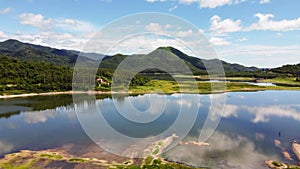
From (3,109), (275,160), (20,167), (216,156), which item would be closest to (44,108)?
(3,109)

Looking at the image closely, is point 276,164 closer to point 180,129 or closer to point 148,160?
point 148,160

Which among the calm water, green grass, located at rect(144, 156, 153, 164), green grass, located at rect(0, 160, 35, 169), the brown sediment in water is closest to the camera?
green grass, located at rect(0, 160, 35, 169)

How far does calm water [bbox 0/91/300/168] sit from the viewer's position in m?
→ 30.2

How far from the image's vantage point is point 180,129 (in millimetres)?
43688

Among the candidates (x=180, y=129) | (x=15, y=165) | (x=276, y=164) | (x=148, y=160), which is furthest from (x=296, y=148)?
(x=15, y=165)

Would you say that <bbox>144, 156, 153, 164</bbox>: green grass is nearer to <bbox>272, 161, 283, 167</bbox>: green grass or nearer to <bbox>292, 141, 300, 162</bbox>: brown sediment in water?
<bbox>272, 161, 283, 167</bbox>: green grass

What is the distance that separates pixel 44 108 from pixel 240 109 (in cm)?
5174

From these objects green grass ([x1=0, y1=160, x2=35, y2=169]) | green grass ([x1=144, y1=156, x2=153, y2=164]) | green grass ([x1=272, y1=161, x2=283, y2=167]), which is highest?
green grass ([x1=144, y1=156, x2=153, y2=164])

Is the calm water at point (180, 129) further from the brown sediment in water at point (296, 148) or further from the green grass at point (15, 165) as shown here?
the green grass at point (15, 165)

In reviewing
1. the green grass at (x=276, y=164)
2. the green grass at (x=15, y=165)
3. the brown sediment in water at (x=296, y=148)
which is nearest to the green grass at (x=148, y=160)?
the green grass at (x=15, y=165)

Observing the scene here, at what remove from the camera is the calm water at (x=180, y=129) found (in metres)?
30.2

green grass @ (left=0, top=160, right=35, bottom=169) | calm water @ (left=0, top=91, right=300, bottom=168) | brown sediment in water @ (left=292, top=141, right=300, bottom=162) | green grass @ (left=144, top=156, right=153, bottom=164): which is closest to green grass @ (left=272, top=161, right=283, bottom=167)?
calm water @ (left=0, top=91, right=300, bottom=168)

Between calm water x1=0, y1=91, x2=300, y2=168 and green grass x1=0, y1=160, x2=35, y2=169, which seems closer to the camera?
green grass x1=0, y1=160, x2=35, y2=169

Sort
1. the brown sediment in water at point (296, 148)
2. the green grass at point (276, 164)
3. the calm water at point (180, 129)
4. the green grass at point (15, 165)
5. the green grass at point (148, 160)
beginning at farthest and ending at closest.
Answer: the brown sediment in water at point (296, 148) < the calm water at point (180, 129) < the green grass at point (148, 160) < the green grass at point (276, 164) < the green grass at point (15, 165)
